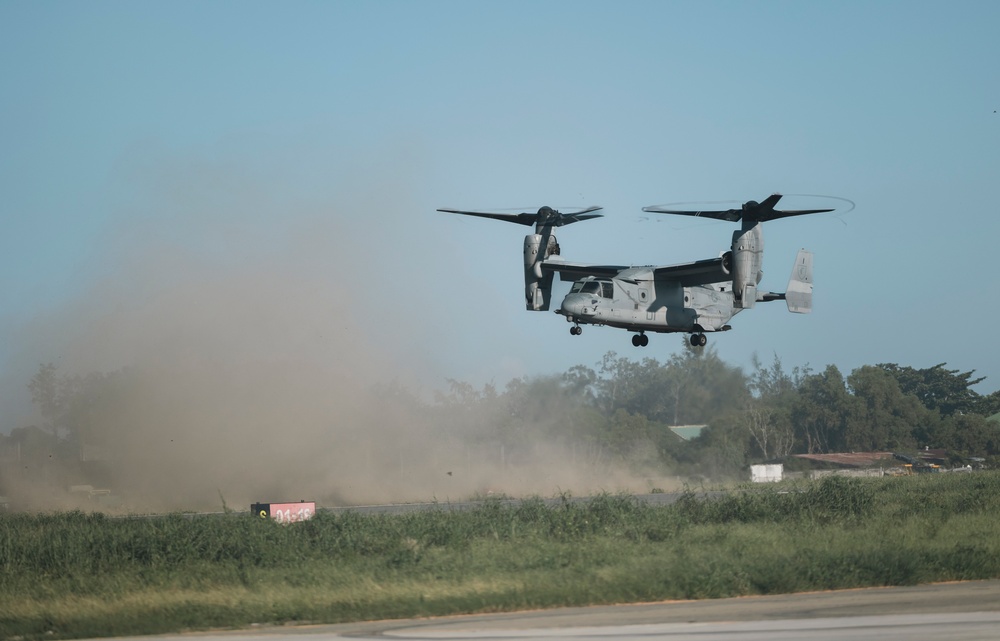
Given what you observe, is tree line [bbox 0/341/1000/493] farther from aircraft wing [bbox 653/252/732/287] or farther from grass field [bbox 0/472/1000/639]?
grass field [bbox 0/472/1000/639]

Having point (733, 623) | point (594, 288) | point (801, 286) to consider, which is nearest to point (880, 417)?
point (801, 286)

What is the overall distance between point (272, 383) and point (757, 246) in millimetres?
32523

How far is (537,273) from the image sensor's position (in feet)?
143

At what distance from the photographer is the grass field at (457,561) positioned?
19203 millimetres

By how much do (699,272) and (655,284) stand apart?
1763 mm

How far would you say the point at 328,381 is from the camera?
2522 inches

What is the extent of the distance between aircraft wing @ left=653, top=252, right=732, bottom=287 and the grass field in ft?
35.7

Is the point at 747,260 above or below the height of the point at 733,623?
above

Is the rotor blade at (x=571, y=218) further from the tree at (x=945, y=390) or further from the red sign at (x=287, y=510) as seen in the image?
the tree at (x=945, y=390)

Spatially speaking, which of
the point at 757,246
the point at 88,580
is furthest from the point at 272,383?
the point at 88,580

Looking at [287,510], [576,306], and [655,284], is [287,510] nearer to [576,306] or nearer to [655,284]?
[576,306]

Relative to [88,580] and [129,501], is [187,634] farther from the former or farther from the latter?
[129,501]

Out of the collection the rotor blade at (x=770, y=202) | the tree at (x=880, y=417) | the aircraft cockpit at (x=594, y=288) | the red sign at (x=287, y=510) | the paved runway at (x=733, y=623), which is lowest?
the paved runway at (x=733, y=623)

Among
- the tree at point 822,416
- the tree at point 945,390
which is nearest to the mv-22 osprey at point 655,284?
the tree at point 822,416
